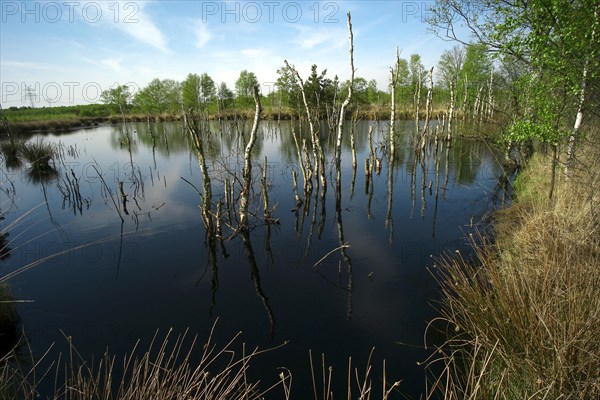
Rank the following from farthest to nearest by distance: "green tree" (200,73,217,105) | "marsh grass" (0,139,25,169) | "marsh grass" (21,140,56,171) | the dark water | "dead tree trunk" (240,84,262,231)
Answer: "green tree" (200,73,217,105) → "marsh grass" (0,139,25,169) → "marsh grass" (21,140,56,171) → "dead tree trunk" (240,84,262,231) → the dark water

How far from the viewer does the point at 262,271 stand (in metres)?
8.55

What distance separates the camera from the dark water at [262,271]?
6.01 m

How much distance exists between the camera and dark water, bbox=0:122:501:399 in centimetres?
601

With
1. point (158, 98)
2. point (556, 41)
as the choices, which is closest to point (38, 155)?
point (556, 41)

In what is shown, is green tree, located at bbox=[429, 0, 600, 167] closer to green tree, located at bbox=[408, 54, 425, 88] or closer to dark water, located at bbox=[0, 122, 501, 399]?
dark water, located at bbox=[0, 122, 501, 399]

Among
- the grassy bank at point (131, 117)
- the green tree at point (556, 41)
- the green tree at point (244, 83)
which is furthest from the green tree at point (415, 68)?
the green tree at point (556, 41)

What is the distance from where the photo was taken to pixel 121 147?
31172 mm

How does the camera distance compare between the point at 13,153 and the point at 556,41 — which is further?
the point at 13,153

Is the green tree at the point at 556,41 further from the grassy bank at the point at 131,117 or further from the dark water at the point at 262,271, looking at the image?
the grassy bank at the point at 131,117

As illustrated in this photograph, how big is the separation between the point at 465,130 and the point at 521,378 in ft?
113

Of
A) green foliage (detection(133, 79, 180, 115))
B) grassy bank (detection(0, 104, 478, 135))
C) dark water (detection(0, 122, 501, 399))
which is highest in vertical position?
green foliage (detection(133, 79, 180, 115))

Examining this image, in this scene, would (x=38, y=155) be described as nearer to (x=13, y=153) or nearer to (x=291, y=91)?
(x=13, y=153)

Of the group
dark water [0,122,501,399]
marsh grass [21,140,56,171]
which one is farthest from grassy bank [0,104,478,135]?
dark water [0,122,501,399]

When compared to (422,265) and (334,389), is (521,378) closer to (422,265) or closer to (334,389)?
(334,389)
